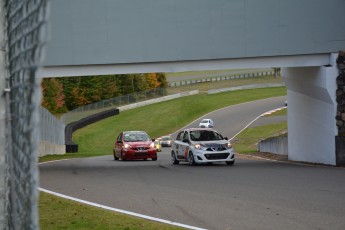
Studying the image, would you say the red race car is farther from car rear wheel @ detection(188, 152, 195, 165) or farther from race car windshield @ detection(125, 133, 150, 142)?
car rear wheel @ detection(188, 152, 195, 165)

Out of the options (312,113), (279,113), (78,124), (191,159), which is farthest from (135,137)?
(279,113)

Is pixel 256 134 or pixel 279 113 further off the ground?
pixel 279 113

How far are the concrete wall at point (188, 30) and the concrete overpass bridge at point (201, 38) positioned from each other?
0.12 feet

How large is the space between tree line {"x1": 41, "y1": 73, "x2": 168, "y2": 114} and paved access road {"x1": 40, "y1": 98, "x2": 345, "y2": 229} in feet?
213

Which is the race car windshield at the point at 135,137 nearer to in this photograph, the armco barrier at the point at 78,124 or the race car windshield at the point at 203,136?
the race car windshield at the point at 203,136

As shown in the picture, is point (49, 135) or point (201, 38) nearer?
point (201, 38)

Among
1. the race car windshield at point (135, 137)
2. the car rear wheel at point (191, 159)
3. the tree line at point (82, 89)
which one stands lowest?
the car rear wheel at point (191, 159)

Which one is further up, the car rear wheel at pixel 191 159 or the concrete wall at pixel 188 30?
the concrete wall at pixel 188 30

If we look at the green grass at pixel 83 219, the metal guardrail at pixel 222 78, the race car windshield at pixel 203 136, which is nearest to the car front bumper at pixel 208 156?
the race car windshield at pixel 203 136

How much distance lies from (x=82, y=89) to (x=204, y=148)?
237 feet

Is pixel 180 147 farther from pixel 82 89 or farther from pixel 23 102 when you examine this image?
pixel 82 89

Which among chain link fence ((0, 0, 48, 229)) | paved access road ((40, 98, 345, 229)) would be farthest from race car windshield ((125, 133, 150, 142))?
chain link fence ((0, 0, 48, 229))

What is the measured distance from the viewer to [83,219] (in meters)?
11.3

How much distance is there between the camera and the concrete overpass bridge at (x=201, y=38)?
88.7 ft
